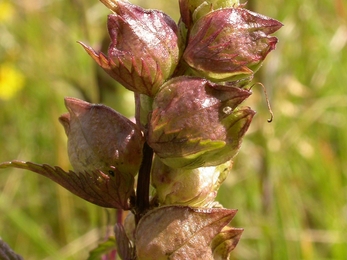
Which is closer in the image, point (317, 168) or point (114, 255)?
point (114, 255)

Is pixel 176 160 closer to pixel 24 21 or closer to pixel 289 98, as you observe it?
pixel 289 98

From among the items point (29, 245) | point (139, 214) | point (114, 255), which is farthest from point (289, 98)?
point (139, 214)

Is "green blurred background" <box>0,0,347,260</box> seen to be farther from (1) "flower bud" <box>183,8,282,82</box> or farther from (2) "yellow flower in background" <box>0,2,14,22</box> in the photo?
(1) "flower bud" <box>183,8,282,82</box>

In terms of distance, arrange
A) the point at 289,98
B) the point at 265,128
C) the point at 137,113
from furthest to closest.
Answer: the point at 289,98, the point at 265,128, the point at 137,113

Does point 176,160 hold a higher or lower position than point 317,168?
higher

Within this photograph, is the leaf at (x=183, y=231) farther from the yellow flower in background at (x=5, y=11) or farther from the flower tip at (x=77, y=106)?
the yellow flower in background at (x=5, y=11)

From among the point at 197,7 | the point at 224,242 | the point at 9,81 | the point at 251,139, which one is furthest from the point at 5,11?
the point at 224,242

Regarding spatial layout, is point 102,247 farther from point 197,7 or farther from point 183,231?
point 197,7
